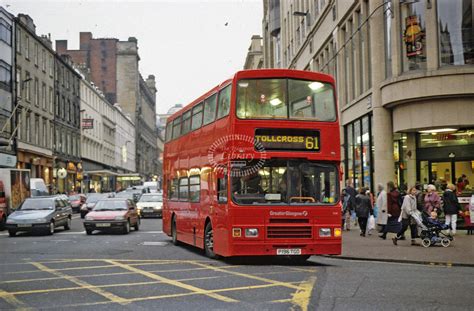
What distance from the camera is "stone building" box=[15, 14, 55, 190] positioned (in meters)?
55.6

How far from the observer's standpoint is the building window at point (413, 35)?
2542 centimetres

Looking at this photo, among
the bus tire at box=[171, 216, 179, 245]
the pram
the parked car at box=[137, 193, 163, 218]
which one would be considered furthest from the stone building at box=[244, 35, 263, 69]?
the pram

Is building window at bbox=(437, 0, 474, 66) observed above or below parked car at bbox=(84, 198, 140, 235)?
above

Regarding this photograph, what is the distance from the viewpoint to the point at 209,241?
1697 cm

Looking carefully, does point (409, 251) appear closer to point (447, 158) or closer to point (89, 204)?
point (447, 158)

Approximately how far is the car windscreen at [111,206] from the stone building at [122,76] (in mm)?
74797

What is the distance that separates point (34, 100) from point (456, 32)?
1711 inches

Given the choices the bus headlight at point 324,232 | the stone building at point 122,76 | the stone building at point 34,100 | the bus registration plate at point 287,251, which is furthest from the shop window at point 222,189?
the stone building at point 122,76

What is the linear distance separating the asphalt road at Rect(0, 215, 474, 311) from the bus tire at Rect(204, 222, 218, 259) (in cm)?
48

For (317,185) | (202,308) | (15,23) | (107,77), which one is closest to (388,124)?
(317,185)

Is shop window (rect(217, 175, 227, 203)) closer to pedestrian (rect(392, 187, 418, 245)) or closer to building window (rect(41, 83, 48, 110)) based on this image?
pedestrian (rect(392, 187, 418, 245))

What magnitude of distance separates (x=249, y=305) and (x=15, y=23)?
166 ft

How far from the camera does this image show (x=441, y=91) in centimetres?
2458

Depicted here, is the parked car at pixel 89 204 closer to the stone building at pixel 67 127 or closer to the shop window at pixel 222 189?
the stone building at pixel 67 127
